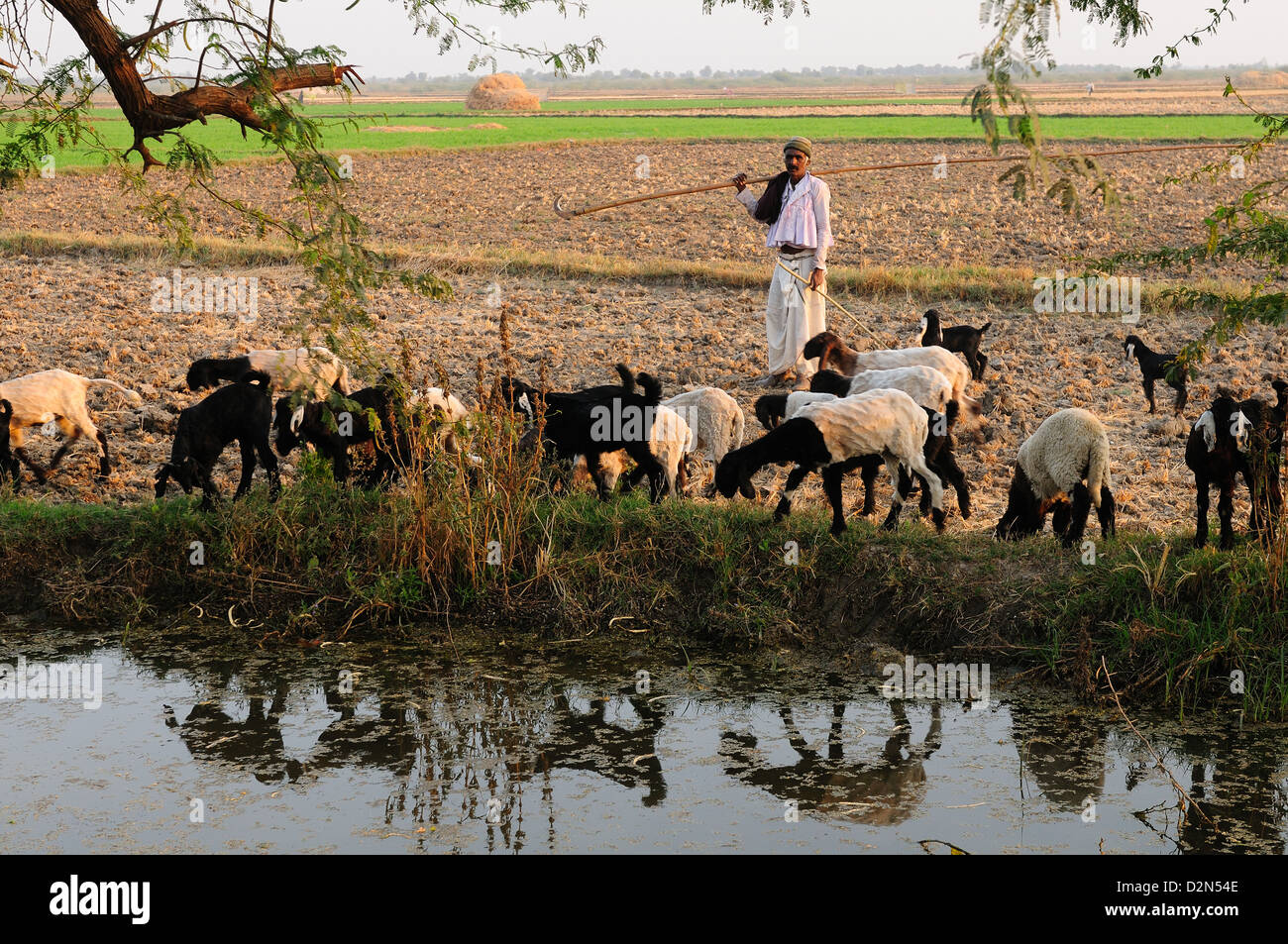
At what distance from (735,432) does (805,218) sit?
9.33 feet

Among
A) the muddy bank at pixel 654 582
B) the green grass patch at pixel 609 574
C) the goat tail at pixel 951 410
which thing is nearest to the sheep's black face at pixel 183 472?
the green grass patch at pixel 609 574

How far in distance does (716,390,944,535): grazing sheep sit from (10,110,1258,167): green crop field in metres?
29.6

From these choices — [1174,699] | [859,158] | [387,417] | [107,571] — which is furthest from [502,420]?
[859,158]

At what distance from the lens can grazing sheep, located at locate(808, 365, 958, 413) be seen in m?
9.40

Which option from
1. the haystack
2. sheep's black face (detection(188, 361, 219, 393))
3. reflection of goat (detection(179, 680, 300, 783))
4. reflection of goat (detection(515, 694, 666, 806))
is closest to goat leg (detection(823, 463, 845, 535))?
reflection of goat (detection(515, 694, 666, 806))

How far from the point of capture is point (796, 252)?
39.4ft

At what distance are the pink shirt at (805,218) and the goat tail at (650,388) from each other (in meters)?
3.63

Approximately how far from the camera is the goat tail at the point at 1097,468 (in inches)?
312

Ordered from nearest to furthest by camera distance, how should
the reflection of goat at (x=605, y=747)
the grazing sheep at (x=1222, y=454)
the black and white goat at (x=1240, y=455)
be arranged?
the reflection of goat at (x=605, y=747) → the black and white goat at (x=1240, y=455) → the grazing sheep at (x=1222, y=454)

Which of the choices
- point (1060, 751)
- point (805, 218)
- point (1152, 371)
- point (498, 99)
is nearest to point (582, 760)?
point (1060, 751)

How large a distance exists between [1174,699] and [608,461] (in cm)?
421

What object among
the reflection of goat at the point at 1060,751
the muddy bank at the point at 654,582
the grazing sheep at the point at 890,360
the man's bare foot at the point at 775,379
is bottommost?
the reflection of goat at the point at 1060,751

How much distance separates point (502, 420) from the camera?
822 centimetres

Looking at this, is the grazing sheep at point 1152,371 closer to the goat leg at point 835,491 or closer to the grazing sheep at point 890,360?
the grazing sheep at point 890,360
